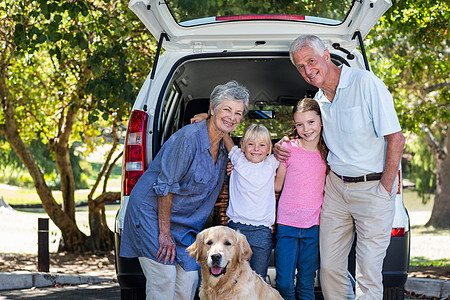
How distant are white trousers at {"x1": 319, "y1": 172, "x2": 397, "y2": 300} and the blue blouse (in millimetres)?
788

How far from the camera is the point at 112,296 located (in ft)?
23.6

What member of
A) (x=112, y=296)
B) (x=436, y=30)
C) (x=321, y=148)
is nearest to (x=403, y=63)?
(x=436, y=30)

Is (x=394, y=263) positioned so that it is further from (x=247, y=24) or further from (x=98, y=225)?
(x=98, y=225)

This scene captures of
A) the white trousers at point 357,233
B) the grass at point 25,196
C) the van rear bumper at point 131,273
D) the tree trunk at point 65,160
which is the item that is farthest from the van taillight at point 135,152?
the grass at point 25,196

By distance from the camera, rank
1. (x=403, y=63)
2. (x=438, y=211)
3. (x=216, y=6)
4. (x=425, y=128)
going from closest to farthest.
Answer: (x=216, y=6)
(x=403, y=63)
(x=438, y=211)
(x=425, y=128)

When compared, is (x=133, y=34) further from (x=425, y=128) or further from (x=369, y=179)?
(x=425, y=128)

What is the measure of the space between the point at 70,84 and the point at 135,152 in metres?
8.20

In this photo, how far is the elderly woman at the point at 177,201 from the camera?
12.8 ft

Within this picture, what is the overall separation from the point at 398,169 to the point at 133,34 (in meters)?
7.38

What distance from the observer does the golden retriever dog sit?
3.79 m

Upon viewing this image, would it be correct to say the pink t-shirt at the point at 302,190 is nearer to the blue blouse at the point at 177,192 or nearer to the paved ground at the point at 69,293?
the blue blouse at the point at 177,192

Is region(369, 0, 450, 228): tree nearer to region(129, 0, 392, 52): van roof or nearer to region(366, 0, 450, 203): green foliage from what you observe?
region(366, 0, 450, 203): green foliage

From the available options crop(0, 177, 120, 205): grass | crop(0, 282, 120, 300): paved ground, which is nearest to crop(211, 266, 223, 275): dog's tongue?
crop(0, 282, 120, 300): paved ground

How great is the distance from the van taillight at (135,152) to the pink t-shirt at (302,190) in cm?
98
